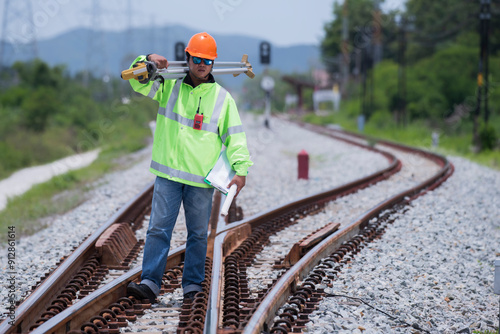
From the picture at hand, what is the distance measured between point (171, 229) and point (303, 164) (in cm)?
824

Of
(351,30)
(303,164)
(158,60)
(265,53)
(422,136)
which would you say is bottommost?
(422,136)

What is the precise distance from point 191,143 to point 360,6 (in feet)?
253

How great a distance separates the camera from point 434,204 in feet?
31.4

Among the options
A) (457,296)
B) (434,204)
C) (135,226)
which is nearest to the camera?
(457,296)

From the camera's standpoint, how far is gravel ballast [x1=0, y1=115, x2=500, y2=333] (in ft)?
15.0

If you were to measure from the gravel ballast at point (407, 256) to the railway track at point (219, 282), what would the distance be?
25 cm

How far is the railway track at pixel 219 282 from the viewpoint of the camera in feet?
13.1

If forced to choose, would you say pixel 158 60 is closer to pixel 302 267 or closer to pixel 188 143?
pixel 188 143

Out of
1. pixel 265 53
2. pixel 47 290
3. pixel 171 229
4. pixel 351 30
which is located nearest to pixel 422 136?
pixel 265 53

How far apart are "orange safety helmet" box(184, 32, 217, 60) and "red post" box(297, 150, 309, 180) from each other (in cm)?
822

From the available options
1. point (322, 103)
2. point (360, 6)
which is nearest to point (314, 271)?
point (322, 103)

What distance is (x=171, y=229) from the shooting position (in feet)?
15.5

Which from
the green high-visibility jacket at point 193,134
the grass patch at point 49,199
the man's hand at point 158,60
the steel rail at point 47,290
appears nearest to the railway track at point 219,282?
the steel rail at point 47,290

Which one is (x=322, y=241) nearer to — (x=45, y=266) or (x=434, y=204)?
(x=45, y=266)
